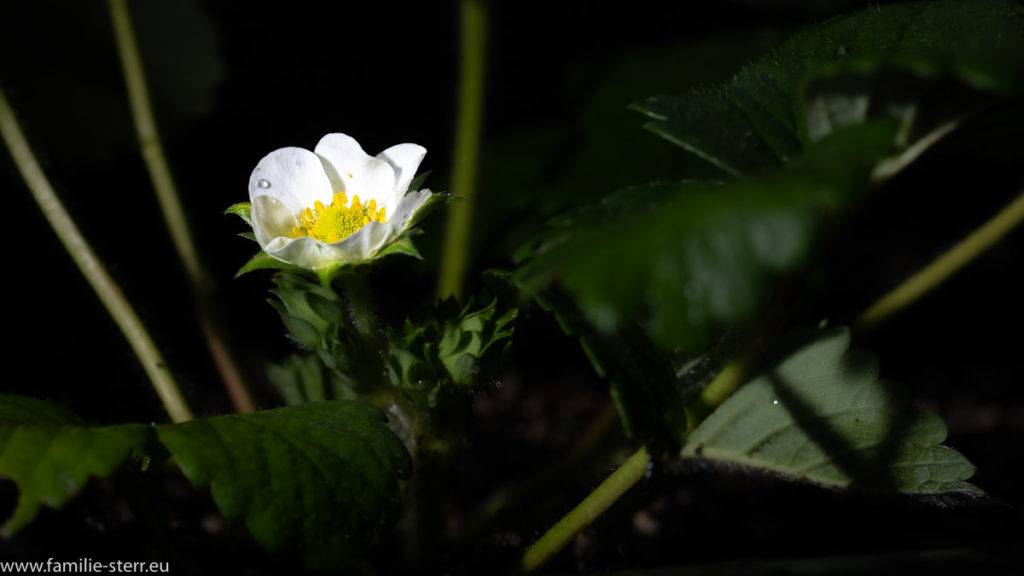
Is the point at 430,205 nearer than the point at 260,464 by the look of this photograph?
No

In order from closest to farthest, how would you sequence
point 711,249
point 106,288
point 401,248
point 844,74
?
point 711,249
point 844,74
point 401,248
point 106,288

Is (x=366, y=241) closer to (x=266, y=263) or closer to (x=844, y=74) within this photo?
(x=266, y=263)

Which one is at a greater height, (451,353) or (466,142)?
(466,142)

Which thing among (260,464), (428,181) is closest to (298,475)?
(260,464)

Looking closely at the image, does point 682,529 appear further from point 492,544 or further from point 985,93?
point 985,93

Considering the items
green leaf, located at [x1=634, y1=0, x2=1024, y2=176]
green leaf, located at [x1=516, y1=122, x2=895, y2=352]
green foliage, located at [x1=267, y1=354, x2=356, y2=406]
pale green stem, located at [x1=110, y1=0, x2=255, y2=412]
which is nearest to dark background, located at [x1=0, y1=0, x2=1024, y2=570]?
pale green stem, located at [x1=110, y1=0, x2=255, y2=412]

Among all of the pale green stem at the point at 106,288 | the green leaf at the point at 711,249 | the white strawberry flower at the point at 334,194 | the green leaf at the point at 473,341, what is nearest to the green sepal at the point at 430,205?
the white strawberry flower at the point at 334,194

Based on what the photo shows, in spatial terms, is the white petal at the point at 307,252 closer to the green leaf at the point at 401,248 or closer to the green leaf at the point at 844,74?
the green leaf at the point at 401,248

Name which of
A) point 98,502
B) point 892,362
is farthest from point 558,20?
point 98,502
